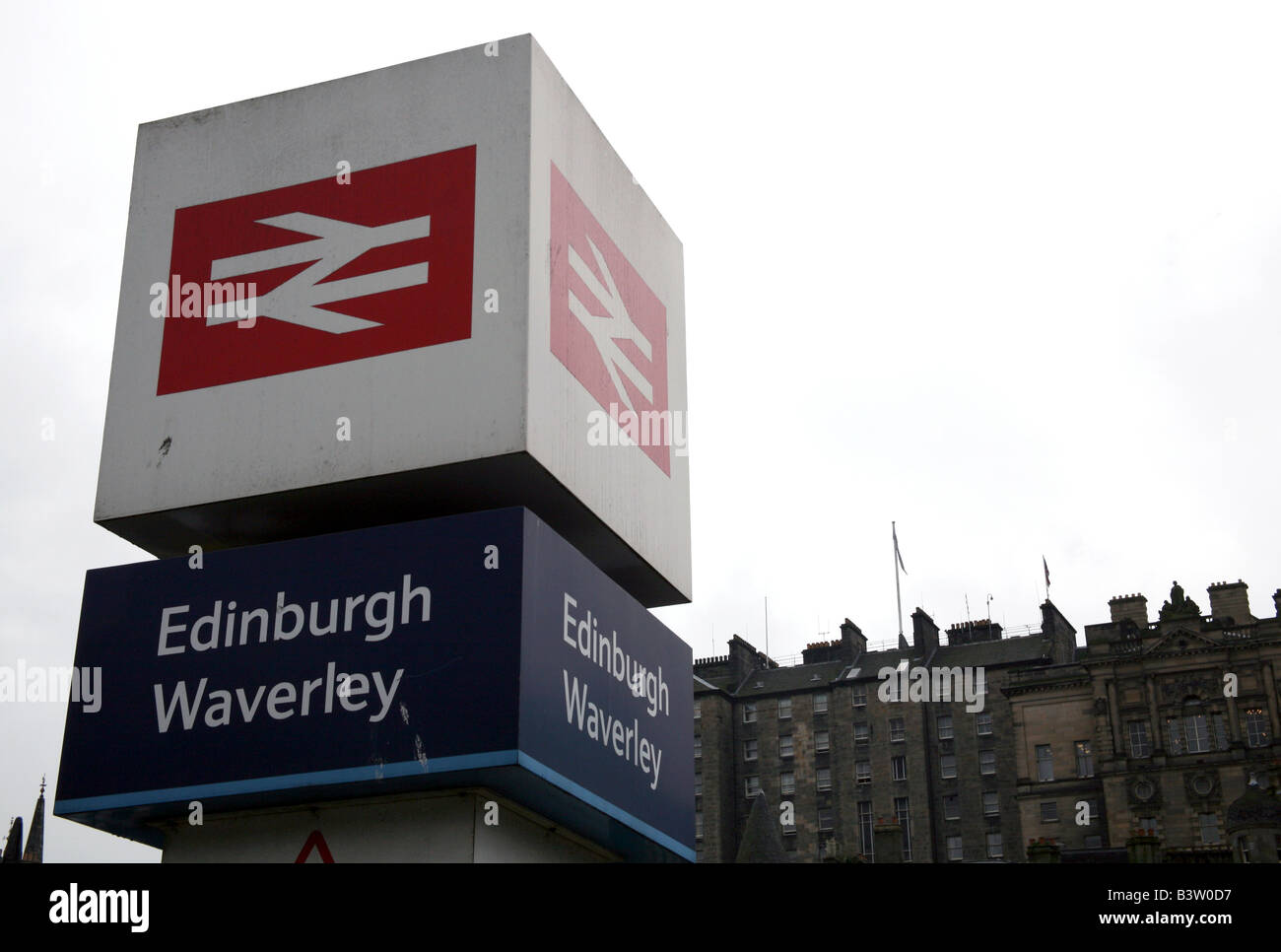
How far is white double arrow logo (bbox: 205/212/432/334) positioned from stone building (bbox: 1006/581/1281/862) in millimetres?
66543

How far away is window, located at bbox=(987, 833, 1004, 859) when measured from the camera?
89.6 meters

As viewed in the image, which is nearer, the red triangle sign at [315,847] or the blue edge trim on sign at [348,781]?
the blue edge trim on sign at [348,781]

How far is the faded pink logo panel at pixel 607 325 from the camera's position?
15.7 meters

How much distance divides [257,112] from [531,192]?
4.04 m

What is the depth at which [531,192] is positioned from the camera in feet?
49.9

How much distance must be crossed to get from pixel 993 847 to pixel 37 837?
54462 mm

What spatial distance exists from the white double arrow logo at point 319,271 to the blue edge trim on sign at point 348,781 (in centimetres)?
474

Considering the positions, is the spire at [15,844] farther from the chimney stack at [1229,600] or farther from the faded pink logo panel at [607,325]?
the chimney stack at [1229,600]

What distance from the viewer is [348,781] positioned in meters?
13.4

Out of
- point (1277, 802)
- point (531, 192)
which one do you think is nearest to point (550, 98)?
point (531, 192)

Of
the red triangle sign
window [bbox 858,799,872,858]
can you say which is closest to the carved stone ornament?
Result: window [bbox 858,799,872,858]

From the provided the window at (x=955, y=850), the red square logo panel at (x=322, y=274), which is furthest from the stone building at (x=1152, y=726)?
the red square logo panel at (x=322, y=274)
